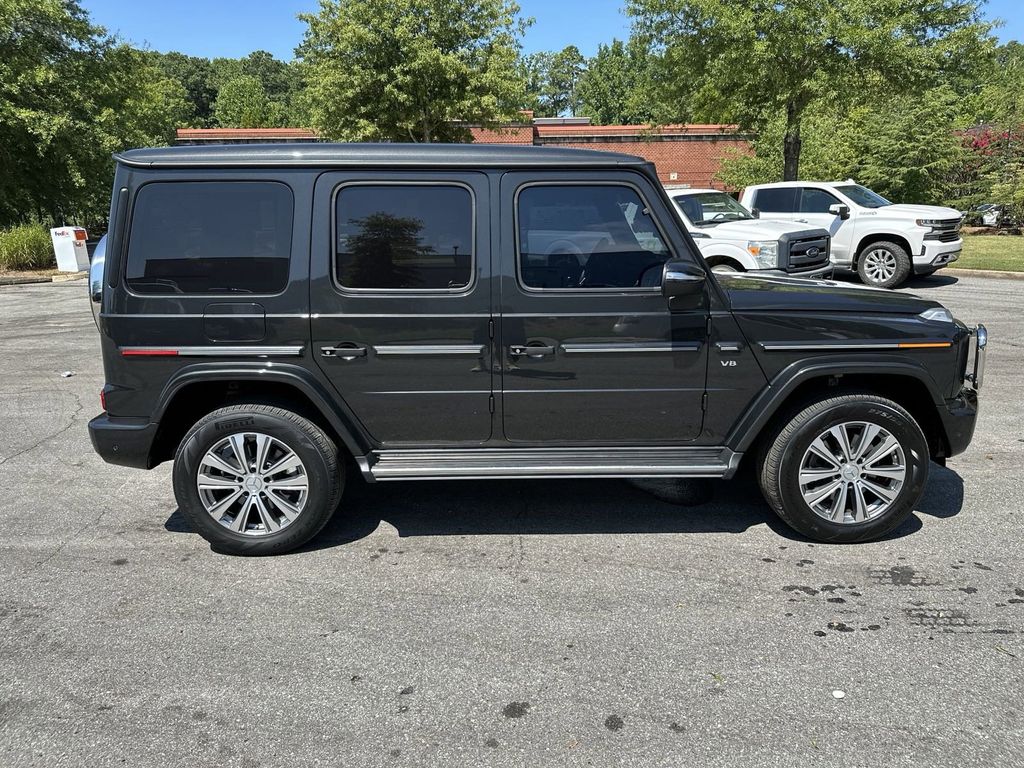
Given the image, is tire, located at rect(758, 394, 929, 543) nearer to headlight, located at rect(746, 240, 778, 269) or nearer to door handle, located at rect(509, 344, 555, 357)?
door handle, located at rect(509, 344, 555, 357)

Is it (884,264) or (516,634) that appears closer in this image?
(516,634)

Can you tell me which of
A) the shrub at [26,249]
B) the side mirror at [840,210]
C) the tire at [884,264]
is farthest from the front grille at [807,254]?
the shrub at [26,249]

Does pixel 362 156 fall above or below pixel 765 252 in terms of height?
above

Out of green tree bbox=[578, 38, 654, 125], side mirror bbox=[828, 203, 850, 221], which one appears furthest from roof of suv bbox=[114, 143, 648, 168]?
green tree bbox=[578, 38, 654, 125]

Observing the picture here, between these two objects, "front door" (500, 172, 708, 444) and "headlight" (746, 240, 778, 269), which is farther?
"headlight" (746, 240, 778, 269)

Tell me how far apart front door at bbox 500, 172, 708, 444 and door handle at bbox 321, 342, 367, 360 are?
0.69 meters

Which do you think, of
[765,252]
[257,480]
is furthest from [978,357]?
[765,252]

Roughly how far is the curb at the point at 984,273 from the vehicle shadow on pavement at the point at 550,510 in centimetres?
1190

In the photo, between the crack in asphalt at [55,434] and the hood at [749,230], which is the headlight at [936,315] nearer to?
the crack in asphalt at [55,434]

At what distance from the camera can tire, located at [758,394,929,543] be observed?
12.7ft

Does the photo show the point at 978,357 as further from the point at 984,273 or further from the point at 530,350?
the point at 984,273

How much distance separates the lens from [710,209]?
1218 centimetres

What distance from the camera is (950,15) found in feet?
55.2

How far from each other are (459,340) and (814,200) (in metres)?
12.1
